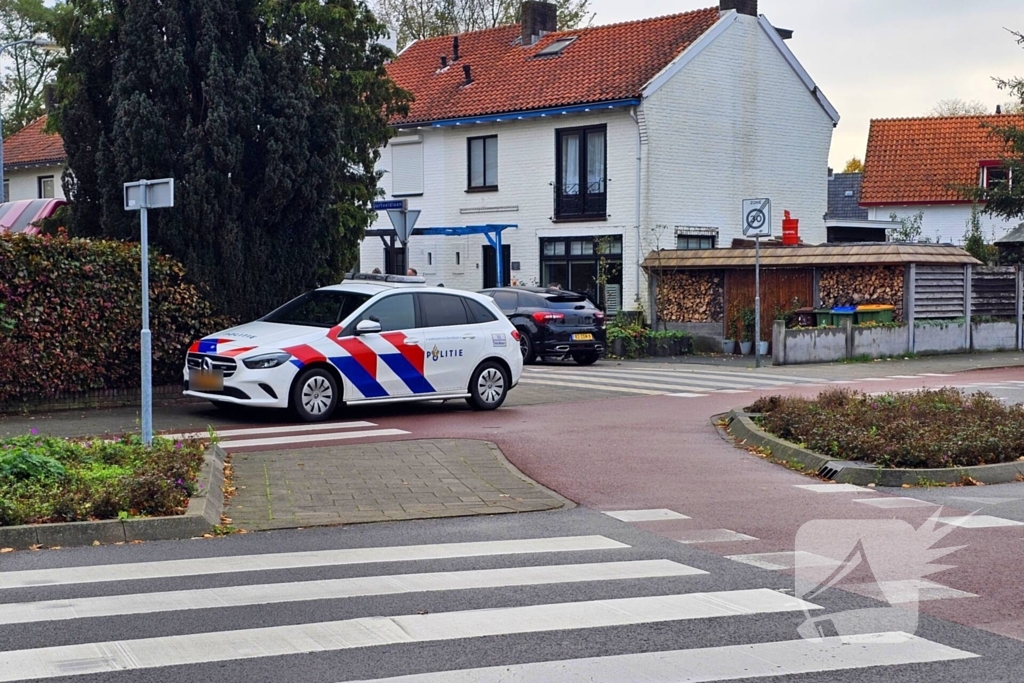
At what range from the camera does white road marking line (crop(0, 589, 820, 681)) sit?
234 inches

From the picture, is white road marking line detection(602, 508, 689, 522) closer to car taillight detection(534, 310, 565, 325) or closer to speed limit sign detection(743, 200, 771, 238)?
car taillight detection(534, 310, 565, 325)

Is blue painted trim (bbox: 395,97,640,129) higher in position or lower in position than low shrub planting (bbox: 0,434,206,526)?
higher

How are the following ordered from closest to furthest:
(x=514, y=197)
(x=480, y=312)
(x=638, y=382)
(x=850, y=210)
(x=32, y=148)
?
1. (x=480, y=312)
2. (x=638, y=382)
3. (x=514, y=197)
4. (x=32, y=148)
5. (x=850, y=210)

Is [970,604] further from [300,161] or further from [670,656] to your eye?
[300,161]

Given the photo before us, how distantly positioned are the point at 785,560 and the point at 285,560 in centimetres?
314

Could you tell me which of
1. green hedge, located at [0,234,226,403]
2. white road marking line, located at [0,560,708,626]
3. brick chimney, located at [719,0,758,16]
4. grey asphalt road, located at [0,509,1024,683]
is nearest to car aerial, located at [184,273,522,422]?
green hedge, located at [0,234,226,403]

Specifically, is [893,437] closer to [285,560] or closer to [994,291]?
[285,560]

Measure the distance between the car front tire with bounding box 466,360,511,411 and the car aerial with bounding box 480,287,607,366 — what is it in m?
8.70

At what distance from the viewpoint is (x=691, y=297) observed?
32.0 meters

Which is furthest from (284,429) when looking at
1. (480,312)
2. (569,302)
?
(569,302)

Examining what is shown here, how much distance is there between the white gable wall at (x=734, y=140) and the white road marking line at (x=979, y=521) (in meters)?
25.2

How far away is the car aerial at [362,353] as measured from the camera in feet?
50.5

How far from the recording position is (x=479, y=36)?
42.1 meters

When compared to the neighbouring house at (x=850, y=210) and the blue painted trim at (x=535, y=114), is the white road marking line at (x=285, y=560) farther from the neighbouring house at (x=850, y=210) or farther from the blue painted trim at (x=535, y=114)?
the neighbouring house at (x=850, y=210)
